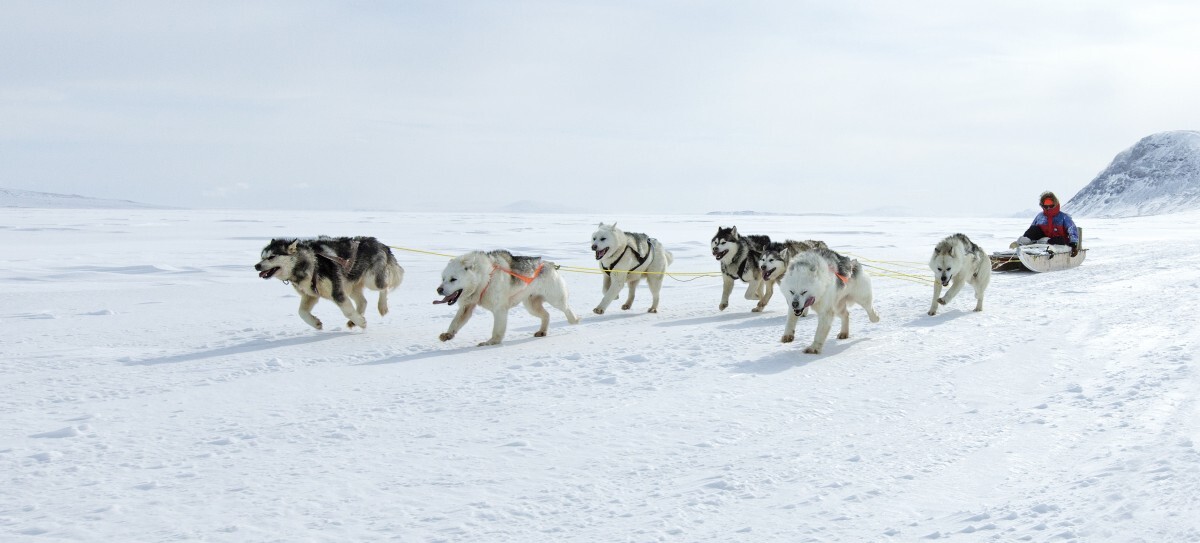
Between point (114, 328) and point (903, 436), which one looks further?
point (114, 328)

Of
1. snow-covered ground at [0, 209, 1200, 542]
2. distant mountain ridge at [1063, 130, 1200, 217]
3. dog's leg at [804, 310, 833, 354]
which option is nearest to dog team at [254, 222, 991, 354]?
dog's leg at [804, 310, 833, 354]

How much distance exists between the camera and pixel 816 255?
7355 millimetres

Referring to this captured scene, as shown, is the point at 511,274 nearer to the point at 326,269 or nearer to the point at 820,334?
the point at 326,269

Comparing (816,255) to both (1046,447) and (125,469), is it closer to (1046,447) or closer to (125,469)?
(1046,447)

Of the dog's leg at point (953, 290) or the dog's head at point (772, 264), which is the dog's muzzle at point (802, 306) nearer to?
the dog's head at point (772, 264)

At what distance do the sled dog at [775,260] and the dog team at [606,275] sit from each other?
1cm

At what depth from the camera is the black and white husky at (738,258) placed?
10.3m

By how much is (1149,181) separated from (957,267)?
202 meters

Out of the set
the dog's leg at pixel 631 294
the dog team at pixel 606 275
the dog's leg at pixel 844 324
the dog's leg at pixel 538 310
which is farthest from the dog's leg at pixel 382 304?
the dog's leg at pixel 844 324

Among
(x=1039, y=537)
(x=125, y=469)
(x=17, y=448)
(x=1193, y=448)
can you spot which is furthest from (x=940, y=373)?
(x=17, y=448)

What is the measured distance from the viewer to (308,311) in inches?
334

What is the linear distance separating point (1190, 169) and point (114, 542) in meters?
215

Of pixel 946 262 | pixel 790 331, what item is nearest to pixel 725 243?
pixel 946 262

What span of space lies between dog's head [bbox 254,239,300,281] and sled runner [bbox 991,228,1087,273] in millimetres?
11625
